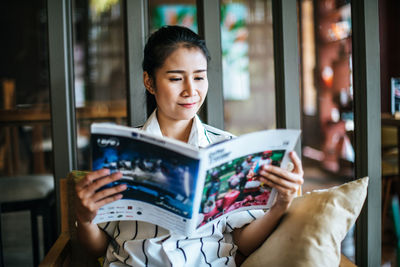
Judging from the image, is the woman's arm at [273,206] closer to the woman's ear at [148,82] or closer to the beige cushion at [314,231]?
the beige cushion at [314,231]

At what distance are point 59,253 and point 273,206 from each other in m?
0.63

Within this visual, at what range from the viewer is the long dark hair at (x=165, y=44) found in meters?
1.13

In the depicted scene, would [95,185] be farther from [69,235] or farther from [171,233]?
[69,235]

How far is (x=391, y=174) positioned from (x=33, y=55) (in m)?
4.78

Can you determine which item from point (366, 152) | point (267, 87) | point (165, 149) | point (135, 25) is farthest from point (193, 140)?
point (267, 87)

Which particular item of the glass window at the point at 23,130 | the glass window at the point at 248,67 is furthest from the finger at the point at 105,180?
the glass window at the point at 248,67

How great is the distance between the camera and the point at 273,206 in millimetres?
1072

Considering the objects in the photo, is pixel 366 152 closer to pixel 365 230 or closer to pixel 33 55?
pixel 365 230

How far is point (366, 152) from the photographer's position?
1.35 meters

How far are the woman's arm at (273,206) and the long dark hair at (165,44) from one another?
16.5 inches

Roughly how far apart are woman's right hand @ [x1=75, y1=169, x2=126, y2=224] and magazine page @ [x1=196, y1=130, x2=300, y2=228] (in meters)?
0.21

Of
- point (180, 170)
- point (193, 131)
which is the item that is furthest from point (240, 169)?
point (193, 131)

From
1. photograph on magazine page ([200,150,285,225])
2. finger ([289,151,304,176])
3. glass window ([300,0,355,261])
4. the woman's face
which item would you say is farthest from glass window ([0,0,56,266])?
glass window ([300,0,355,261])

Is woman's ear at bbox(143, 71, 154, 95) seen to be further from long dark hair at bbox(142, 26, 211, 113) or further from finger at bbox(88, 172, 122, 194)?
finger at bbox(88, 172, 122, 194)
